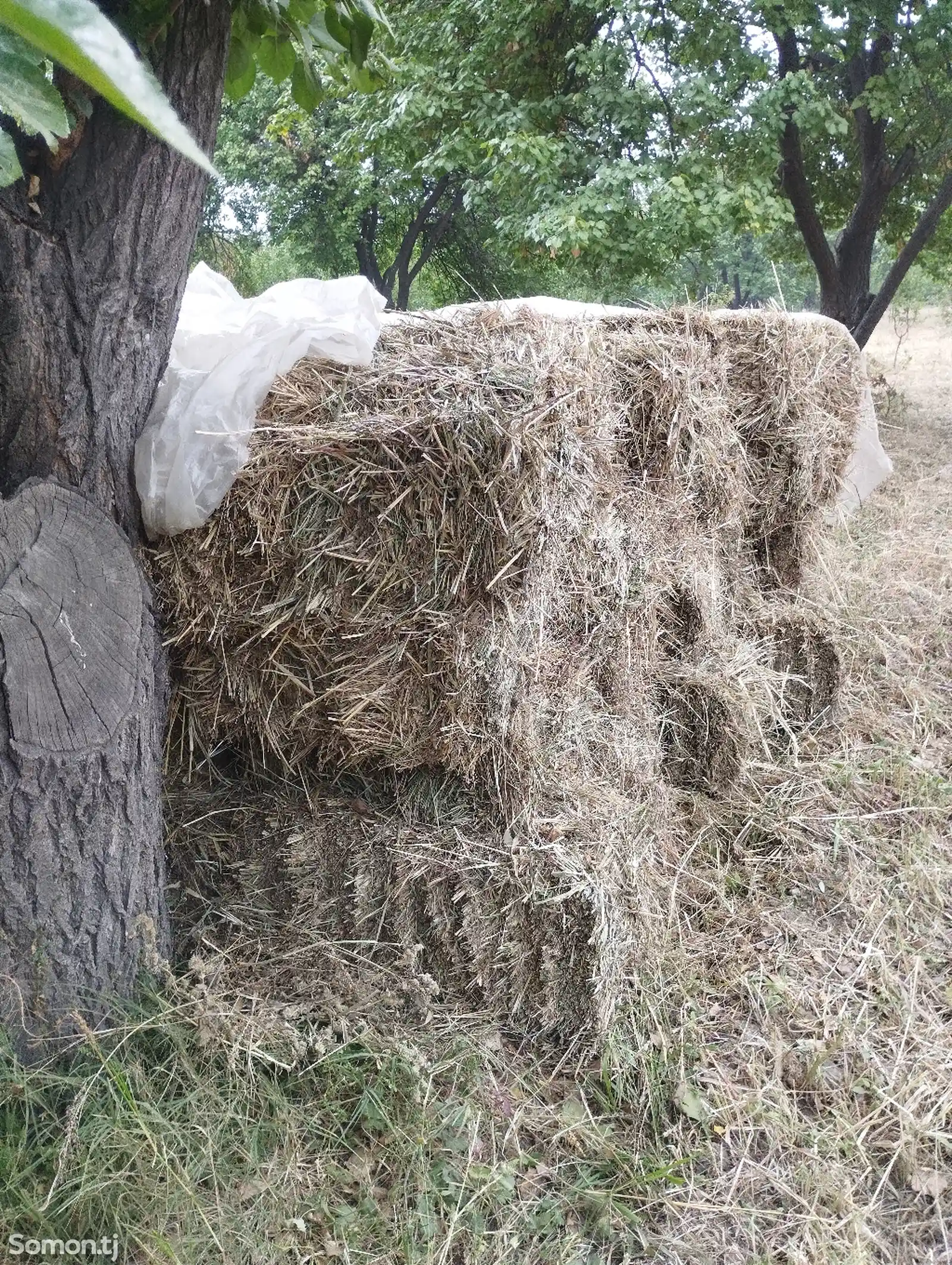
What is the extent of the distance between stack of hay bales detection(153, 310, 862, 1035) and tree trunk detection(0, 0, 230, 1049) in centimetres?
28

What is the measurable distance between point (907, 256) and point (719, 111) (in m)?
3.91

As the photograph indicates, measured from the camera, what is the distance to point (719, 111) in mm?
7328

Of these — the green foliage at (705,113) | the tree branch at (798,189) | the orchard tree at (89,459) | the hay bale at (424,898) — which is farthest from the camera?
the tree branch at (798,189)

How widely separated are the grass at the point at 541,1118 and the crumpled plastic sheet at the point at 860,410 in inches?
73.5

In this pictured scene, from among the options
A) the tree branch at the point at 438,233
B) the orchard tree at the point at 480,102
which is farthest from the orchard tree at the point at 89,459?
the tree branch at the point at 438,233

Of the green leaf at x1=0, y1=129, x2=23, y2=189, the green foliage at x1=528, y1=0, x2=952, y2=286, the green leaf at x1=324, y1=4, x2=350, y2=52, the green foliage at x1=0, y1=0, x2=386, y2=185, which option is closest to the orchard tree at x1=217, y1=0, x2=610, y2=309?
the green foliage at x1=528, y1=0, x2=952, y2=286

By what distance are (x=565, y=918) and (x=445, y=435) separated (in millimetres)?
1228

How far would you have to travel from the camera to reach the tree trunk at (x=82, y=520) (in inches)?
73.2

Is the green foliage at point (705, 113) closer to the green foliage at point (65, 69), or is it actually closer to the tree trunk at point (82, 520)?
the tree trunk at point (82, 520)

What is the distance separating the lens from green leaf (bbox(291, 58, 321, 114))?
75.2 inches

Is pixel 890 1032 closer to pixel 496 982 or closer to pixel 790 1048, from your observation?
pixel 790 1048

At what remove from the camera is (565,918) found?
92.6 inches

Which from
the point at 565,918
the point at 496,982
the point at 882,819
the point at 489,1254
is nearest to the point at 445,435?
the point at 565,918

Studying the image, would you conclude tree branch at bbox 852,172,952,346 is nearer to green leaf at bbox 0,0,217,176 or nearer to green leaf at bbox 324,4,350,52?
green leaf at bbox 324,4,350,52
